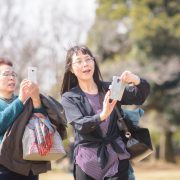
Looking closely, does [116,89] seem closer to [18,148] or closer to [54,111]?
[54,111]

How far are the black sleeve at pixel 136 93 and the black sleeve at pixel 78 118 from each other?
0.41 m

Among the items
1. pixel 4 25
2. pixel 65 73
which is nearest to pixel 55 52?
pixel 4 25

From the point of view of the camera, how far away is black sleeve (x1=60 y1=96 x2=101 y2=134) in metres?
3.67

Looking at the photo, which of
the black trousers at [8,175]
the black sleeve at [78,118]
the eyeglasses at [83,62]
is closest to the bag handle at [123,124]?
the black sleeve at [78,118]

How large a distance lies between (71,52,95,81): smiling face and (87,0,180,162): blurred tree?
21967 millimetres

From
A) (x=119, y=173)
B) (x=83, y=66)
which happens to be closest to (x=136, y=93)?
(x=83, y=66)

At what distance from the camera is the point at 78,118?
3.78 metres

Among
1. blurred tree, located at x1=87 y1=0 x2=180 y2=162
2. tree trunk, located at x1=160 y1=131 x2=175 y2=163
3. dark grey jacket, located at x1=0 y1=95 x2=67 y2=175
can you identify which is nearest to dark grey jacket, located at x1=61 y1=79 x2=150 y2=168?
dark grey jacket, located at x1=0 y1=95 x2=67 y2=175

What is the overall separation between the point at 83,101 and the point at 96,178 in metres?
0.57

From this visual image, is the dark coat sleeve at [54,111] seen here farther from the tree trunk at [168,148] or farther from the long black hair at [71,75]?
the tree trunk at [168,148]

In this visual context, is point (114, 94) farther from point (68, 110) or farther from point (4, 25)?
point (4, 25)

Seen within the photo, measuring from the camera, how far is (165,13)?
27.0m

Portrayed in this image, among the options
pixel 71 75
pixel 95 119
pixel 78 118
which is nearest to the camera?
pixel 95 119

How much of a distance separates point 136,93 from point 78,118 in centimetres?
52
